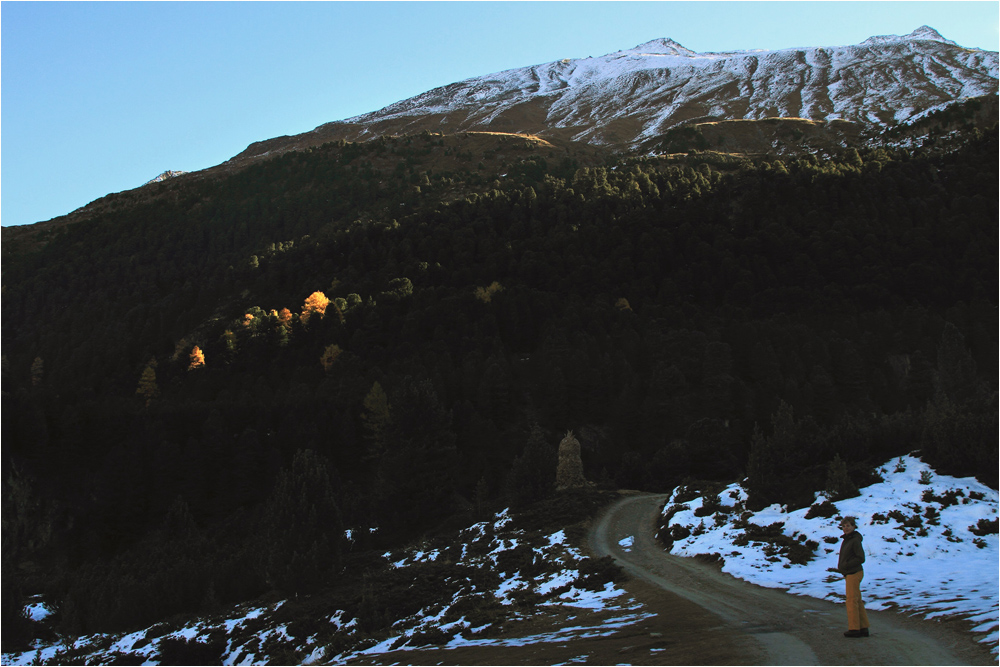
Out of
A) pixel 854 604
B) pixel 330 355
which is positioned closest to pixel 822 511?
pixel 854 604

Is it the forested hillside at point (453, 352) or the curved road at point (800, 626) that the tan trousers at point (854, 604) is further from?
the forested hillside at point (453, 352)

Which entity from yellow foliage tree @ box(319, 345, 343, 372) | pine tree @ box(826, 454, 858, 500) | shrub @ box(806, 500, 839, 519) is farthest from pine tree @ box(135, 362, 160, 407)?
shrub @ box(806, 500, 839, 519)

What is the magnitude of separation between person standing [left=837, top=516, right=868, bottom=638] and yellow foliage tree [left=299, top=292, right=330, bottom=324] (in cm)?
8326

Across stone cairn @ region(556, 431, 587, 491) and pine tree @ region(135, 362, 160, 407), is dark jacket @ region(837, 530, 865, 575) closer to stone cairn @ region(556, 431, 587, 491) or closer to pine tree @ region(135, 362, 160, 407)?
stone cairn @ region(556, 431, 587, 491)

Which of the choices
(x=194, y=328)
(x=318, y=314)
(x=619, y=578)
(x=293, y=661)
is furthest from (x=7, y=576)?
(x=194, y=328)

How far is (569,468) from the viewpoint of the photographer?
145 ft

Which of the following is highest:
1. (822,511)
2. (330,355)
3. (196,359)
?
(196,359)

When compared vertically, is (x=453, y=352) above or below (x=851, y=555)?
below

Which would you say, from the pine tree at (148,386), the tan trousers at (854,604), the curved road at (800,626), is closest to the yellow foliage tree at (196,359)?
the pine tree at (148,386)

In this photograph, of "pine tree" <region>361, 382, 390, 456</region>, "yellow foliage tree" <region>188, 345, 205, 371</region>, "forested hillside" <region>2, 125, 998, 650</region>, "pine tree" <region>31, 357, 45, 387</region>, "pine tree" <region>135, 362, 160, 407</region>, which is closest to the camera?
"forested hillside" <region>2, 125, 998, 650</region>

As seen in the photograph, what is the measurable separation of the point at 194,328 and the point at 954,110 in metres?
146

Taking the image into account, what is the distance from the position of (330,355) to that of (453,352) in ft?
48.0

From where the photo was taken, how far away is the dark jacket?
10.6 meters

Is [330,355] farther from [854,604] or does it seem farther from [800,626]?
[854,604]
